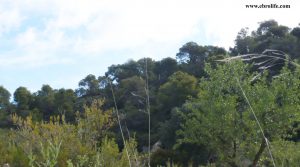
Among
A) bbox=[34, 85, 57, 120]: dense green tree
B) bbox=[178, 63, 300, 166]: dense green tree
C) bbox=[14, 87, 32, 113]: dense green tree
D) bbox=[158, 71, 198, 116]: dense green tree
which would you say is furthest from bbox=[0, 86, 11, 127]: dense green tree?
bbox=[178, 63, 300, 166]: dense green tree

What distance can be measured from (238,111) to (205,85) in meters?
1.18

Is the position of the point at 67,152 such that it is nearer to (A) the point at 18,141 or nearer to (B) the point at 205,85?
(A) the point at 18,141

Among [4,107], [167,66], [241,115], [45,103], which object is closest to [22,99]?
[45,103]

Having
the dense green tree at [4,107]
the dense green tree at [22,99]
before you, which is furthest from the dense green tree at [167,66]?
the dense green tree at [4,107]

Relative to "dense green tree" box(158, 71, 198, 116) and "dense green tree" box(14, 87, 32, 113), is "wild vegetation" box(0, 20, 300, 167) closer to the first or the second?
"dense green tree" box(158, 71, 198, 116)

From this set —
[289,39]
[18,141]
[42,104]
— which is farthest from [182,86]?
[18,141]

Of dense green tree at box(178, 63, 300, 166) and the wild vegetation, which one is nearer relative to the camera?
the wild vegetation

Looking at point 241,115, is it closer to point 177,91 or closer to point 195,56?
point 177,91

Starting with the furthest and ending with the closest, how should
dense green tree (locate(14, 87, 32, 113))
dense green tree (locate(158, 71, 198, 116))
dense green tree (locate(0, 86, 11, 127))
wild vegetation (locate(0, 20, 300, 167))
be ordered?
dense green tree (locate(14, 87, 32, 113)) → dense green tree (locate(0, 86, 11, 127)) → dense green tree (locate(158, 71, 198, 116)) → wild vegetation (locate(0, 20, 300, 167))

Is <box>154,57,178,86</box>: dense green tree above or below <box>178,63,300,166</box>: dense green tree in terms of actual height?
above

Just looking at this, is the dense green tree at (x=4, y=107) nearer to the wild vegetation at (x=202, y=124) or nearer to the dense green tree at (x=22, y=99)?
the dense green tree at (x=22, y=99)

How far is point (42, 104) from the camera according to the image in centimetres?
3856

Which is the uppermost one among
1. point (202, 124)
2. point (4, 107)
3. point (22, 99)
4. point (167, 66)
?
point (167, 66)

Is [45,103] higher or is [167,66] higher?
[167,66]
